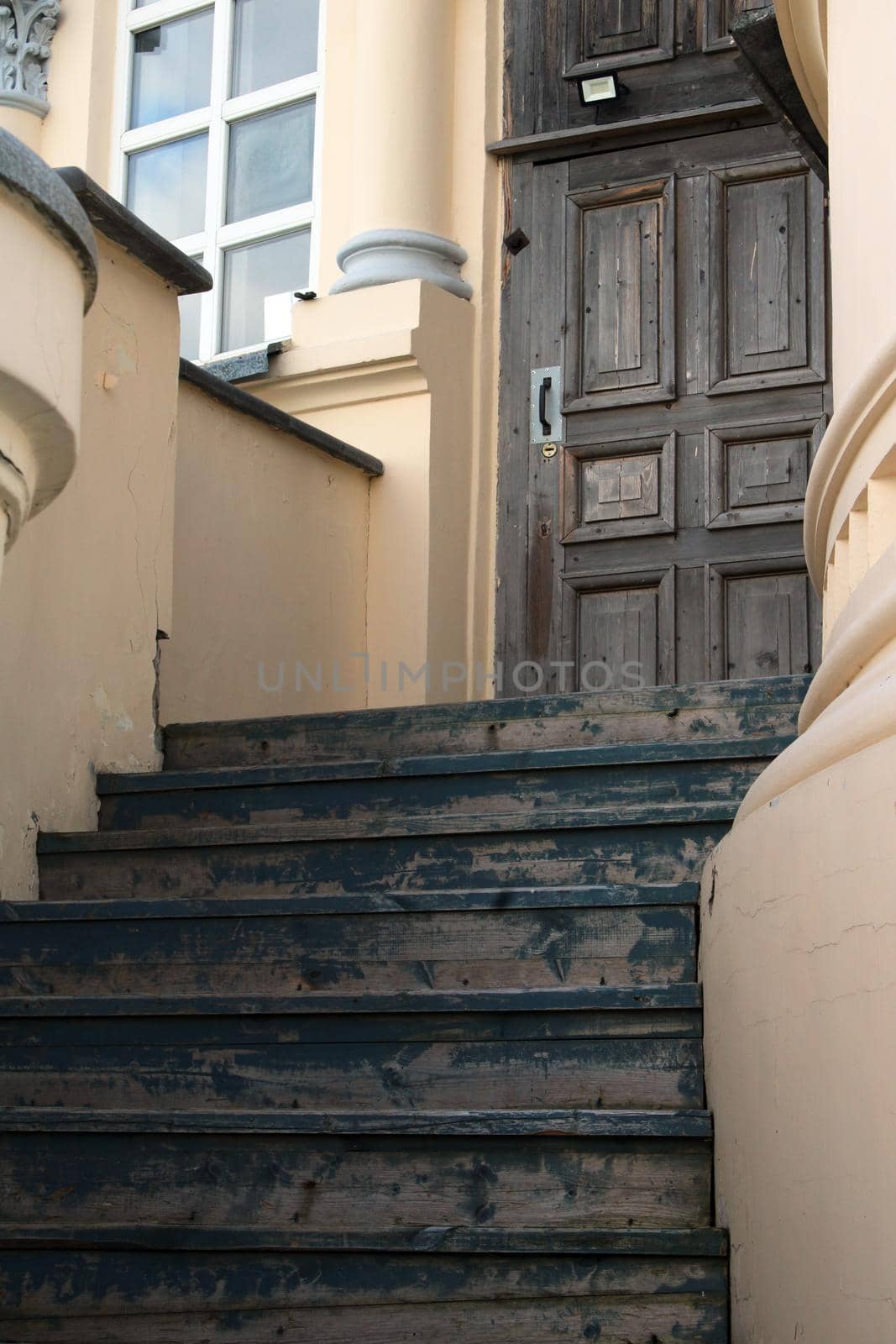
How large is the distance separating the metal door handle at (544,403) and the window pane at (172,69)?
230 cm

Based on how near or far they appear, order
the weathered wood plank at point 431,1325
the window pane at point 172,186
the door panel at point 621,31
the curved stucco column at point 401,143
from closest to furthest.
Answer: the weathered wood plank at point 431,1325 → the door panel at point 621,31 → the curved stucco column at point 401,143 → the window pane at point 172,186

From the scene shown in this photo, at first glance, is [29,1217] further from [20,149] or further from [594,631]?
[594,631]

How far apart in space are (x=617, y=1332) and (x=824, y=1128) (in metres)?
0.90

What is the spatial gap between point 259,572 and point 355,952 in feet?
7.86

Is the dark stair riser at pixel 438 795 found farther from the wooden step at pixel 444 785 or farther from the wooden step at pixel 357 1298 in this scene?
the wooden step at pixel 357 1298

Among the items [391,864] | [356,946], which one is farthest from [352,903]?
[391,864]

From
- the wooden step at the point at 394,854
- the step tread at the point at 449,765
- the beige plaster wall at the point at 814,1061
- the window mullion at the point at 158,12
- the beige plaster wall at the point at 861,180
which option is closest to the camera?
the beige plaster wall at the point at 814,1061

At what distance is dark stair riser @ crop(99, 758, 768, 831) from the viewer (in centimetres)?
357

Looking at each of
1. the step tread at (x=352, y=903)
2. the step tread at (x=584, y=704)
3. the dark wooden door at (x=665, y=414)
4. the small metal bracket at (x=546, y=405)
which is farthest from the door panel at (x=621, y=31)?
the step tread at (x=352, y=903)

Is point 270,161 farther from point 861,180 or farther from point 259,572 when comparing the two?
point 861,180

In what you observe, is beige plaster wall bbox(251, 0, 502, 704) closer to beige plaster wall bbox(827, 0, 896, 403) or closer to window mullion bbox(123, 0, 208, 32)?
window mullion bbox(123, 0, 208, 32)

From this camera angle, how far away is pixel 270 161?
23.4ft

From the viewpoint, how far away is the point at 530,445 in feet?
20.7

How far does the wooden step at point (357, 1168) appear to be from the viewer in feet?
8.70
